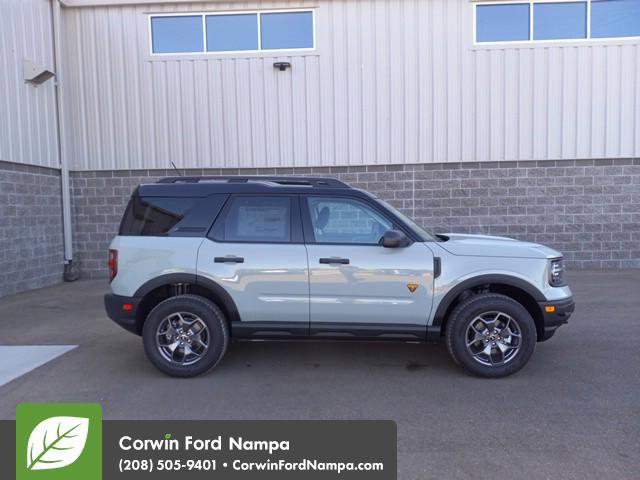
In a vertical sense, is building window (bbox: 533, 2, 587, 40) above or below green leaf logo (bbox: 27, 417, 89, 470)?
above

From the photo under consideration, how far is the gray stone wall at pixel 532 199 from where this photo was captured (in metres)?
10.1

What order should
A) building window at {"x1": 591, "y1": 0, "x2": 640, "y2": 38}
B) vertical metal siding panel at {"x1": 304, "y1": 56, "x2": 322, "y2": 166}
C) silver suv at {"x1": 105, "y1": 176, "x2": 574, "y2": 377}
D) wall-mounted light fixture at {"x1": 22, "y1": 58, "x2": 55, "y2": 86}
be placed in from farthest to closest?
vertical metal siding panel at {"x1": 304, "y1": 56, "x2": 322, "y2": 166} → building window at {"x1": 591, "y1": 0, "x2": 640, "y2": 38} → wall-mounted light fixture at {"x1": 22, "y1": 58, "x2": 55, "y2": 86} → silver suv at {"x1": 105, "y1": 176, "x2": 574, "y2": 377}

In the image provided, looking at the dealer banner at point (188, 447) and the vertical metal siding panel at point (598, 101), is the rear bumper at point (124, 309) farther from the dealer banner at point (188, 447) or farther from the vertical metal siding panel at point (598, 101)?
the vertical metal siding panel at point (598, 101)

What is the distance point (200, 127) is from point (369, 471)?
29.2ft

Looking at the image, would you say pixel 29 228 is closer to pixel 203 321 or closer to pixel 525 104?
pixel 203 321

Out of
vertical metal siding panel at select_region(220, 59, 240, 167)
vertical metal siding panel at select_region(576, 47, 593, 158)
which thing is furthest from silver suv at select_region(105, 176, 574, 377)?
vertical metal siding panel at select_region(576, 47, 593, 158)

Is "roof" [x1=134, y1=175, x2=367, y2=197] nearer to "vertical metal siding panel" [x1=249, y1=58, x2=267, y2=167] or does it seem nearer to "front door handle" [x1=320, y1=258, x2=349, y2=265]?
"front door handle" [x1=320, y1=258, x2=349, y2=265]

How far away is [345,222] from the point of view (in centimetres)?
449

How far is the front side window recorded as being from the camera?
446cm

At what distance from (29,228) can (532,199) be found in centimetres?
1041

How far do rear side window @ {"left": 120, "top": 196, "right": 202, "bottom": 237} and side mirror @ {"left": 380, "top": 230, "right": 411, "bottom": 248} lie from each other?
6.06 ft

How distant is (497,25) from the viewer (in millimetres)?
9984

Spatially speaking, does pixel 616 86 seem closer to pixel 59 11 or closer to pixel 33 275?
pixel 59 11

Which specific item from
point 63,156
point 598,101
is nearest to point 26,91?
point 63,156
